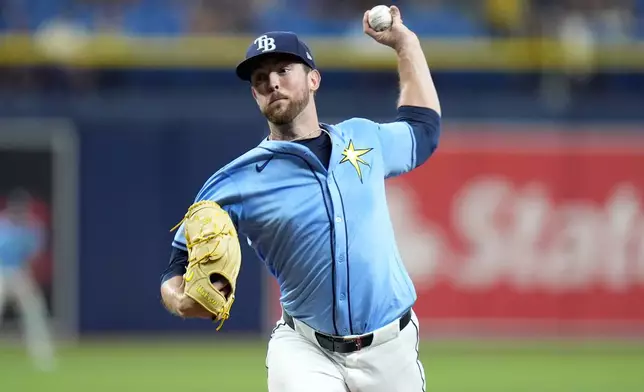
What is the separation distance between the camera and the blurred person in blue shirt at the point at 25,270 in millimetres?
14008

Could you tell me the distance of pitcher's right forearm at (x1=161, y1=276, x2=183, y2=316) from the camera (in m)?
4.76

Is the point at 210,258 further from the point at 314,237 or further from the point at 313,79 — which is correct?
the point at 313,79

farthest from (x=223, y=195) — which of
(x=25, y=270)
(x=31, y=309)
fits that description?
(x=25, y=270)

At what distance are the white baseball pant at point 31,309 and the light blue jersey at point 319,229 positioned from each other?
8593mm

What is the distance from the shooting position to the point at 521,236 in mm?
15234

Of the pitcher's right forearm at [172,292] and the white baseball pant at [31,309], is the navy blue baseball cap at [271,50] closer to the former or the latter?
the pitcher's right forearm at [172,292]

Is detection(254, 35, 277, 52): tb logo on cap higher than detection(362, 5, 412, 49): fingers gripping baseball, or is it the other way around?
detection(362, 5, 412, 49): fingers gripping baseball

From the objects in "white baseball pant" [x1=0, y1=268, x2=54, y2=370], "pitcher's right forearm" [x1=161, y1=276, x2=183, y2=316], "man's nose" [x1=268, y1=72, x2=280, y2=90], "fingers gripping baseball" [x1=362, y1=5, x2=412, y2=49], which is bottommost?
"white baseball pant" [x1=0, y1=268, x2=54, y2=370]

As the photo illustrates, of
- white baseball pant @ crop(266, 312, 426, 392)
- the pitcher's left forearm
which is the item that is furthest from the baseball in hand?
white baseball pant @ crop(266, 312, 426, 392)

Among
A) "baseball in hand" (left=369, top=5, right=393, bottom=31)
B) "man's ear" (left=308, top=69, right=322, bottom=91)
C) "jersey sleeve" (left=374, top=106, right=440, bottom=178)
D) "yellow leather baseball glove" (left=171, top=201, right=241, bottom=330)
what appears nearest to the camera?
"yellow leather baseball glove" (left=171, top=201, right=241, bottom=330)

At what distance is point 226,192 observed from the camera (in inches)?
204

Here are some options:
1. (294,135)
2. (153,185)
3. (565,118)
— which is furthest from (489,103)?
(294,135)

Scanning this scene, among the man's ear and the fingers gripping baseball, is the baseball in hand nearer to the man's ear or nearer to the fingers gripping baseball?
the fingers gripping baseball

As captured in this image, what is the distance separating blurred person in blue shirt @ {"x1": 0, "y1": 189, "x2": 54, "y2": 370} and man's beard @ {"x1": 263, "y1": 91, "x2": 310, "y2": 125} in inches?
333
